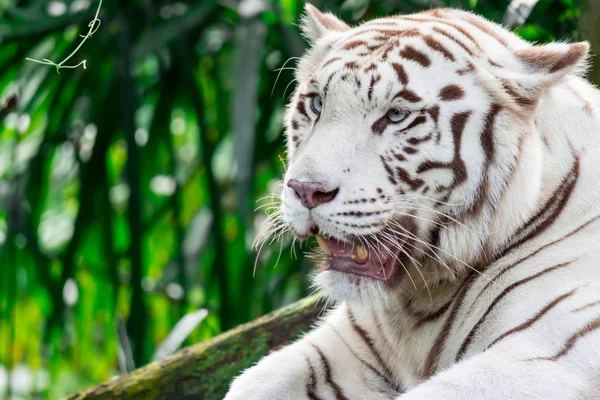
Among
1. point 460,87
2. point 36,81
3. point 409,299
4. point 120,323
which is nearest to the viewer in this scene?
point 460,87

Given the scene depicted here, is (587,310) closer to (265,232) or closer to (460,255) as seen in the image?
(460,255)

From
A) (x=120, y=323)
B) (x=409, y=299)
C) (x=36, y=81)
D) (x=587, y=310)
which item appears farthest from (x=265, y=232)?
(x=36, y=81)

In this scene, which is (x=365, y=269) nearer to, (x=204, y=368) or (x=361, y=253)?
(x=361, y=253)

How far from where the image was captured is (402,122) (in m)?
1.46

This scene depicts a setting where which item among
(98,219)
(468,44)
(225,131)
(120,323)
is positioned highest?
(468,44)

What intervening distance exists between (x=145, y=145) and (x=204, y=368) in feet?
5.03

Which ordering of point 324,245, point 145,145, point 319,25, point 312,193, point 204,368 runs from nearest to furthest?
point 312,193 → point 324,245 → point 319,25 → point 204,368 → point 145,145

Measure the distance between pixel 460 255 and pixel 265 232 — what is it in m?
0.39

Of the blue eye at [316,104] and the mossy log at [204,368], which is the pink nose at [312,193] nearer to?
the blue eye at [316,104]

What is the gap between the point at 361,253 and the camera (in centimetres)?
151

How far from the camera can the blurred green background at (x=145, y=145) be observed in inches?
113

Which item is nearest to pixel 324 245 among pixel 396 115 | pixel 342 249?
pixel 342 249

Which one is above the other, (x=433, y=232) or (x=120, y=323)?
(x=433, y=232)

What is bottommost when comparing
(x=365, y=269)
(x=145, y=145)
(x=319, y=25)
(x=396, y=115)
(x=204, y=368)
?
(x=204, y=368)
